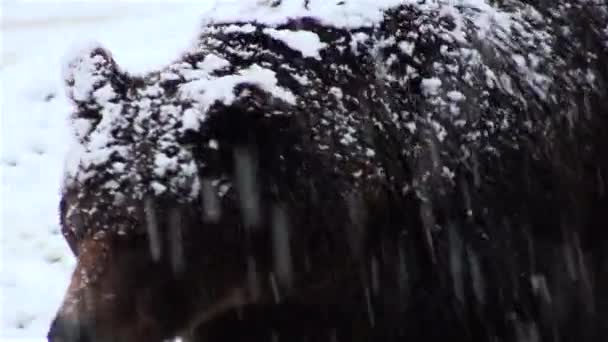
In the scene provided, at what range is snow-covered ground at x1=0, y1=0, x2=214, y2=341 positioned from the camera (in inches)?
178

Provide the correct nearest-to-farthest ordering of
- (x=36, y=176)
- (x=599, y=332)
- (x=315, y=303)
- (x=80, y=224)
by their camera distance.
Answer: (x=80, y=224) → (x=315, y=303) → (x=599, y=332) → (x=36, y=176)

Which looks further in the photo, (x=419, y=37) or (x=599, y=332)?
(x=599, y=332)

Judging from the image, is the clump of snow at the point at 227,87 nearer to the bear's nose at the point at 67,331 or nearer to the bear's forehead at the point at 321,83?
the bear's forehead at the point at 321,83

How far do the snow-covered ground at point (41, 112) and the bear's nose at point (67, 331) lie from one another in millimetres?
1562

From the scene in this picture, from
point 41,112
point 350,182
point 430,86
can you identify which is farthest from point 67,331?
point 41,112

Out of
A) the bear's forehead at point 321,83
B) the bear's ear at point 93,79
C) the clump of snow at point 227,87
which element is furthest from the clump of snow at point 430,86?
the bear's ear at point 93,79

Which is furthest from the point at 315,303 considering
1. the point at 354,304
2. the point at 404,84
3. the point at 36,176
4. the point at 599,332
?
the point at 36,176

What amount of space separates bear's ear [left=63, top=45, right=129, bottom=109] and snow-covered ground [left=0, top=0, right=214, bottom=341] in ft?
3.55

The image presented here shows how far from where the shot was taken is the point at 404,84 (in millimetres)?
2453

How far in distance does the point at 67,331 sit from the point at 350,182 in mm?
676

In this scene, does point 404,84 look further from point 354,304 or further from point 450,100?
point 354,304

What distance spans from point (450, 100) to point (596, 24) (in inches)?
23.5

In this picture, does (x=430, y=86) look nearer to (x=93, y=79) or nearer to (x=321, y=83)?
(x=321, y=83)

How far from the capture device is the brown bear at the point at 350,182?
215 centimetres
